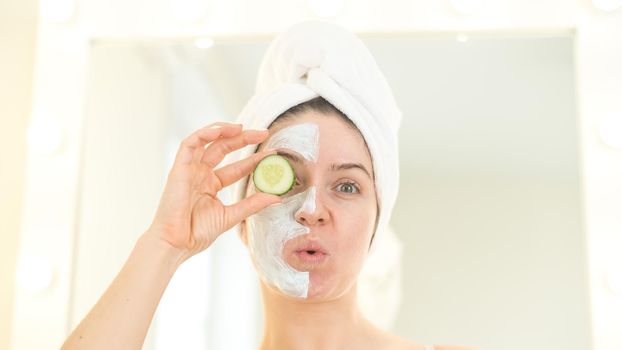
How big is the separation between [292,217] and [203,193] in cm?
15

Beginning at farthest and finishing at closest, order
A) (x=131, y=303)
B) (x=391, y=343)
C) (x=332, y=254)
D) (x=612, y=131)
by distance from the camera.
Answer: (x=612, y=131), (x=391, y=343), (x=332, y=254), (x=131, y=303)

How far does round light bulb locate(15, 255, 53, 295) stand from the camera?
162 centimetres

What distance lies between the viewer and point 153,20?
1713mm

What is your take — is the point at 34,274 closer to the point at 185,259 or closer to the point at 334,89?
the point at 185,259

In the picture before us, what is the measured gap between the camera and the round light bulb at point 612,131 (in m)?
1.53

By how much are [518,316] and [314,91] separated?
0.61 metres

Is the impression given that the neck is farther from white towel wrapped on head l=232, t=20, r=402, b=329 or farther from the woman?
white towel wrapped on head l=232, t=20, r=402, b=329

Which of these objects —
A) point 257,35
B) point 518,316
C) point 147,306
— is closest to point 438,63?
point 257,35

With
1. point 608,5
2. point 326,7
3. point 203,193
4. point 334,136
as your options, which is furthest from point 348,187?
point 608,5

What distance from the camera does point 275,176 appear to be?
1.21m

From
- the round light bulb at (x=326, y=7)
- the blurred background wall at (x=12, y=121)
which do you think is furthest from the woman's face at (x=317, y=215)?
the blurred background wall at (x=12, y=121)

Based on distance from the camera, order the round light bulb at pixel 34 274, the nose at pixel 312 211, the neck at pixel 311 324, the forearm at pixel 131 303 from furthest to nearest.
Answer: the round light bulb at pixel 34 274
the neck at pixel 311 324
the nose at pixel 312 211
the forearm at pixel 131 303

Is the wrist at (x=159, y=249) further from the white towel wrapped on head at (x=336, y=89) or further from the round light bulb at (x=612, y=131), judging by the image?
the round light bulb at (x=612, y=131)

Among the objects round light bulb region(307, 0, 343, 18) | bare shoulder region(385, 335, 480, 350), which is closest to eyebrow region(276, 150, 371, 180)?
bare shoulder region(385, 335, 480, 350)
